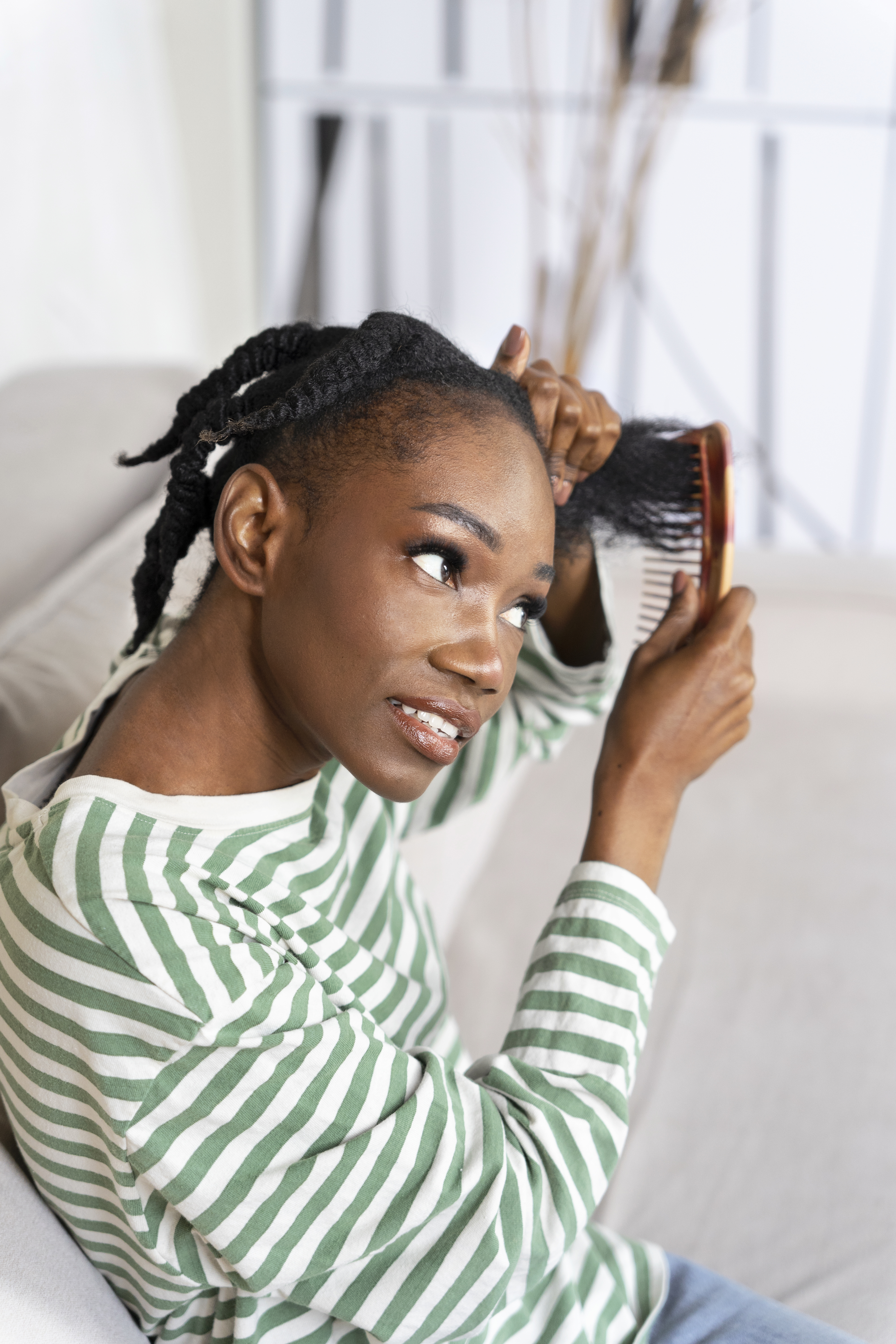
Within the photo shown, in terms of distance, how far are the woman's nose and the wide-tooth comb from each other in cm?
23

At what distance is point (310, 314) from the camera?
9.78 feet

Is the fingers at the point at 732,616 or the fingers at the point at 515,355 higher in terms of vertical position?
the fingers at the point at 515,355

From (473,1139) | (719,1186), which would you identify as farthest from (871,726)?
(473,1139)

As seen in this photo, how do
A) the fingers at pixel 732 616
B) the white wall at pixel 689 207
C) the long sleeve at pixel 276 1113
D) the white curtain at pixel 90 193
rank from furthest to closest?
the white wall at pixel 689 207
the white curtain at pixel 90 193
the fingers at pixel 732 616
the long sleeve at pixel 276 1113

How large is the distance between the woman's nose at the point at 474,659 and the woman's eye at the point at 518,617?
4 centimetres

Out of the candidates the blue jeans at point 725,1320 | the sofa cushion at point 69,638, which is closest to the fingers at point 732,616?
the sofa cushion at point 69,638

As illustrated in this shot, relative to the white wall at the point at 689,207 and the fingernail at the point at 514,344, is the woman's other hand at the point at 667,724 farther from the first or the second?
the white wall at the point at 689,207

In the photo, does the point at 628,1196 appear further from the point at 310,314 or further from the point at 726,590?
the point at 310,314

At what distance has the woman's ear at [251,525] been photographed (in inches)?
26.5

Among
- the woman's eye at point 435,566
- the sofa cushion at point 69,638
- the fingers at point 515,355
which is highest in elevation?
the fingers at point 515,355

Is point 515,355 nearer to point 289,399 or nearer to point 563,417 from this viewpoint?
point 563,417

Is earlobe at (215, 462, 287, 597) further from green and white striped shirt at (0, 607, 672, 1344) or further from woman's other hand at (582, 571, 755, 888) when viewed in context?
woman's other hand at (582, 571, 755, 888)

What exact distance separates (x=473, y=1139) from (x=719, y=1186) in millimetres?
471

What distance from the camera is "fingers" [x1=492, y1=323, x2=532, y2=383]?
0.76 m
